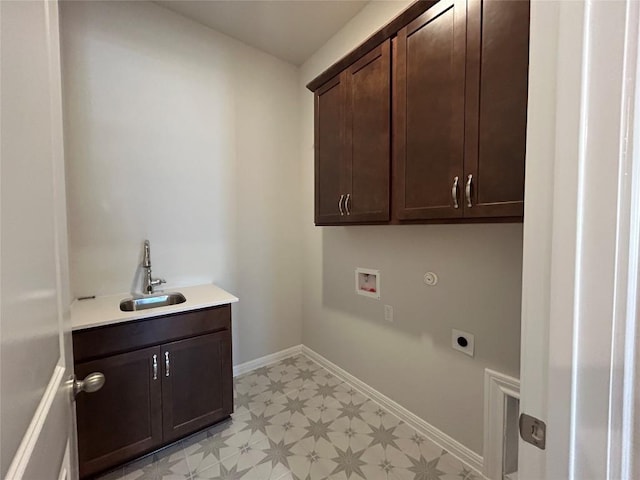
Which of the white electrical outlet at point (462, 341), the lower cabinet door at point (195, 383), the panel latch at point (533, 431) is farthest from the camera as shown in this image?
the lower cabinet door at point (195, 383)

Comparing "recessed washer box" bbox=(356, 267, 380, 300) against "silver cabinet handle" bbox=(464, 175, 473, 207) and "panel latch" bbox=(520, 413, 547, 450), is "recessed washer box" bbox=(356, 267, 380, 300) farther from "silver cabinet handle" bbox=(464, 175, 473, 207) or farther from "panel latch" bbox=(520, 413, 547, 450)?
"panel latch" bbox=(520, 413, 547, 450)

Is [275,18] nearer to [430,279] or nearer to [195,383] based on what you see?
[430,279]

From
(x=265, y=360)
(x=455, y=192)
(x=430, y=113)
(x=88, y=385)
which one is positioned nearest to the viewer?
(x=88, y=385)

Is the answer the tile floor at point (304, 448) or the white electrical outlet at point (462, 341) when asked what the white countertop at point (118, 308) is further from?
the white electrical outlet at point (462, 341)

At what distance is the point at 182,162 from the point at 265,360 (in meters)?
1.98

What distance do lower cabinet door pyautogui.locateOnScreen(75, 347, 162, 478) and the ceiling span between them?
2.45 meters

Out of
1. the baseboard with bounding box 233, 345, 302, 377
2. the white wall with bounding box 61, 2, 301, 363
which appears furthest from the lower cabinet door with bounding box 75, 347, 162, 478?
the baseboard with bounding box 233, 345, 302, 377

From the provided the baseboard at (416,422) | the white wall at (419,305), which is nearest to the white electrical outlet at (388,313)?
the white wall at (419,305)

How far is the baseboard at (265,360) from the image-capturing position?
246 cm

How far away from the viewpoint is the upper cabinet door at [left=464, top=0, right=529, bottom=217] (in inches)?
38.6

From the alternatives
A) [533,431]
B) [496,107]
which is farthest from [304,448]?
[496,107]

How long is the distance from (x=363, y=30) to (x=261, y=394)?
301 cm

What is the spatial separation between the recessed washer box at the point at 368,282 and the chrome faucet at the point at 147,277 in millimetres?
1527

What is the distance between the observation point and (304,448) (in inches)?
64.2
